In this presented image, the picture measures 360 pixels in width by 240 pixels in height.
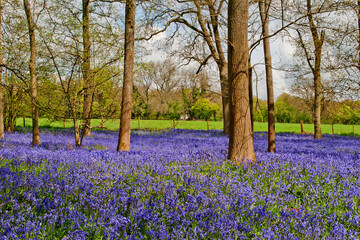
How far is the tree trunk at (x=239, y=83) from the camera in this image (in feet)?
19.7

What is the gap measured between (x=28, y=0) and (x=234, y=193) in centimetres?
1083

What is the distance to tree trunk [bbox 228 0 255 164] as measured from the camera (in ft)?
19.7

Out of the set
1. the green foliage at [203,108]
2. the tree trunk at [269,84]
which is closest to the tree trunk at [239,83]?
the tree trunk at [269,84]

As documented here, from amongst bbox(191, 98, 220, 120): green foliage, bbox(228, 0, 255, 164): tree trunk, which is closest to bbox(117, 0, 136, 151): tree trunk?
bbox(228, 0, 255, 164): tree trunk

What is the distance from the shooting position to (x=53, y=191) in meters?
3.67

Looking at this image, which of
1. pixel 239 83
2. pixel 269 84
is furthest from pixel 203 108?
pixel 239 83

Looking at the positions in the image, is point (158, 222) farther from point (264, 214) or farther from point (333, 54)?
point (333, 54)

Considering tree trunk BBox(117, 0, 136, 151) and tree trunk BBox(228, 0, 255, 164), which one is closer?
tree trunk BBox(228, 0, 255, 164)

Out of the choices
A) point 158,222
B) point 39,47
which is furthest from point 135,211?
point 39,47

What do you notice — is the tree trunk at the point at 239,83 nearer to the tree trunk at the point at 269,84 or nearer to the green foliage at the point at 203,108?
the tree trunk at the point at 269,84

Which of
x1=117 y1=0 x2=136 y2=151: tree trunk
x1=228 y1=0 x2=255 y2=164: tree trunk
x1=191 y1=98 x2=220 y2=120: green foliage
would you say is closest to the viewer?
x1=228 y1=0 x2=255 y2=164: tree trunk

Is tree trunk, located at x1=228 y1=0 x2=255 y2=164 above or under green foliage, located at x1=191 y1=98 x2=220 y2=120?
under

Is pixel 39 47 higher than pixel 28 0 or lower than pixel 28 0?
lower

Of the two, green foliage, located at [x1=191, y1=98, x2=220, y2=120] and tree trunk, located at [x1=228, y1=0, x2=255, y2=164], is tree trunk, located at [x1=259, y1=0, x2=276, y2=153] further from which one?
green foliage, located at [x1=191, y1=98, x2=220, y2=120]
